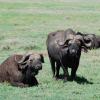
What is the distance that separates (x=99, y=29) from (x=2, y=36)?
25.6 ft

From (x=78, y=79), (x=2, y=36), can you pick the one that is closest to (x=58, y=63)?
(x=78, y=79)

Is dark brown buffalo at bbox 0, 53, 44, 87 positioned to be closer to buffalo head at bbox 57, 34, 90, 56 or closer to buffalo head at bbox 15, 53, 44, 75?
buffalo head at bbox 15, 53, 44, 75

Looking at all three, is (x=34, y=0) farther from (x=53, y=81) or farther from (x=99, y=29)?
(x=53, y=81)

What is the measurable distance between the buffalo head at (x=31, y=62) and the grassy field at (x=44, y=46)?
55cm

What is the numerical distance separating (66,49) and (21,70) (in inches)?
66.0

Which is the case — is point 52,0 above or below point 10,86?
below

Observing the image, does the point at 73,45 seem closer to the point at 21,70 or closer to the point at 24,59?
the point at 24,59

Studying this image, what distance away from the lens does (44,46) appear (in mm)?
23750

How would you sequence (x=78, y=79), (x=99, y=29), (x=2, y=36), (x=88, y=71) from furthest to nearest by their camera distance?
(x=99, y=29)
(x=2, y=36)
(x=88, y=71)
(x=78, y=79)

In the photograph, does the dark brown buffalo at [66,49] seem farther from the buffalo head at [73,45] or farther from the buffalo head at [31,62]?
the buffalo head at [31,62]

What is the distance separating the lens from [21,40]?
83.7 ft

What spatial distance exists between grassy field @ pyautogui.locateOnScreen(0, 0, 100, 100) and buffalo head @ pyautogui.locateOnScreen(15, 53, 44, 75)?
55cm

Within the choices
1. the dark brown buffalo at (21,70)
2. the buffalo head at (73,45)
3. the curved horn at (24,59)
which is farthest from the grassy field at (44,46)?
the buffalo head at (73,45)

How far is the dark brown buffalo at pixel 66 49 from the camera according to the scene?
579 inches
